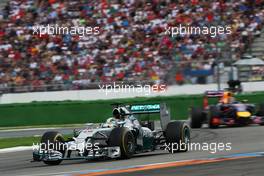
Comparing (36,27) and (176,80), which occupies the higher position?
(36,27)

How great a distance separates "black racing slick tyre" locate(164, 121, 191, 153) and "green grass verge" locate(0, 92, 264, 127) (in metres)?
10.2

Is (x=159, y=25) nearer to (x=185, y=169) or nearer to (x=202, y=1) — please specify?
(x=202, y=1)

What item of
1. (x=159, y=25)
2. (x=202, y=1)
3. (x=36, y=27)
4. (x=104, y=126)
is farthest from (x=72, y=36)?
(x=104, y=126)

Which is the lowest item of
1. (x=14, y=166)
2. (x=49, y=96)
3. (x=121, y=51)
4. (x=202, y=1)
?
(x=14, y=166)

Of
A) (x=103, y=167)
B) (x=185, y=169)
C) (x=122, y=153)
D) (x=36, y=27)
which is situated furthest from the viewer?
(x=36, y=27)

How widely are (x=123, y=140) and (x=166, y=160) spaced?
2.76 ft

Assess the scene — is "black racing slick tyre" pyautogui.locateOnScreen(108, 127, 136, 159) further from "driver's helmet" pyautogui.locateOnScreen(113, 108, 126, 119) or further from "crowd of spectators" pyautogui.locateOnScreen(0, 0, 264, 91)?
"crowd of spectators" pyautogui.locateOnScreen(0, 0, 264, 91)

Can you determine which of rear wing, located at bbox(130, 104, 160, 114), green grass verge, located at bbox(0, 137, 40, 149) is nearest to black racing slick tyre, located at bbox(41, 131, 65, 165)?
rear wing, located at bbox(130, 104, 160, 114)

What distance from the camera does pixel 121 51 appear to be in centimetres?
2452

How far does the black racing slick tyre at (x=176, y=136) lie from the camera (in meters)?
12.8

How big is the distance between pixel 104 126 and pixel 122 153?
0.79 metres

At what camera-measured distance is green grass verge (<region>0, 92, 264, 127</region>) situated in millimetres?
23375

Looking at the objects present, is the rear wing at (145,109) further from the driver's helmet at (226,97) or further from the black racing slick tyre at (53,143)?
the driver's helmet at (226,97)

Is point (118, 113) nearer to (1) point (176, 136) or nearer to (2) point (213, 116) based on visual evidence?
(1) point (176, 136)
